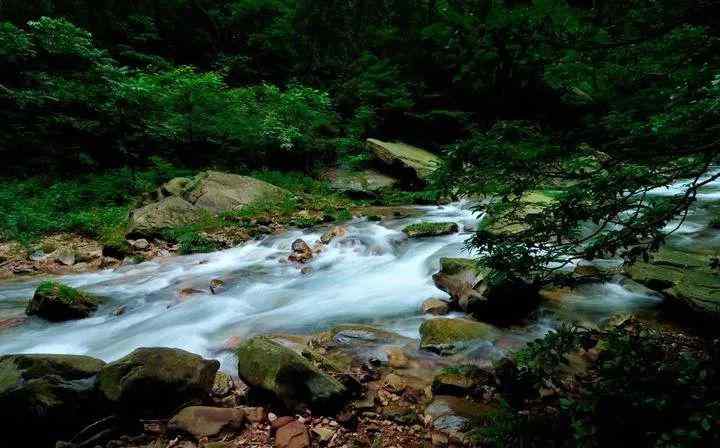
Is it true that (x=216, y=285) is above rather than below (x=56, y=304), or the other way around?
below

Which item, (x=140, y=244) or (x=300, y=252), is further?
(x=140, y=244)

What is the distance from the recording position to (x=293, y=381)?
3.28m

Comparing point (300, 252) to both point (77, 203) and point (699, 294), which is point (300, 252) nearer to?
point (699, 294)

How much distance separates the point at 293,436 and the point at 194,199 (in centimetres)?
976

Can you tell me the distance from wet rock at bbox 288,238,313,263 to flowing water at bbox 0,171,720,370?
203 millimetres

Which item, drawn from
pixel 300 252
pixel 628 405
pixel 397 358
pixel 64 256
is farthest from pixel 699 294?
pixel 64 256

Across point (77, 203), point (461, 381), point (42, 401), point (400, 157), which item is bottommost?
point (461, 381)

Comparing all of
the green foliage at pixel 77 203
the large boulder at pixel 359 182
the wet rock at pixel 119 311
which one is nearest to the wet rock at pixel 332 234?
the wet rock at pixel 119 311

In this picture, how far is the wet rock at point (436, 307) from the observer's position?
18.5 feet

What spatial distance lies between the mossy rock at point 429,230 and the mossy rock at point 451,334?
4.97 m

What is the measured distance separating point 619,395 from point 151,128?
49.9 feet

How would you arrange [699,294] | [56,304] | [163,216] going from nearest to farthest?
1. [699,294]
2. [56,304]
3. [163,216]

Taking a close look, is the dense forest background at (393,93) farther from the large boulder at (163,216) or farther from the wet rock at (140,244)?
the wet rock at (140,244)

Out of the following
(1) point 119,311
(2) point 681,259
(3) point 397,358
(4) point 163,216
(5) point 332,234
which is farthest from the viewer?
(4) point 163,216
